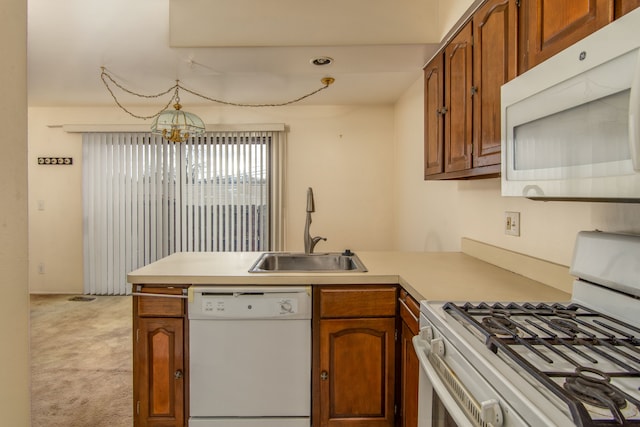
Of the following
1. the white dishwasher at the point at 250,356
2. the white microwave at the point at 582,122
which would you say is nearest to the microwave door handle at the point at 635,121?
the white microwave at the point at 582,122

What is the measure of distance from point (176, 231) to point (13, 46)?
3.86m

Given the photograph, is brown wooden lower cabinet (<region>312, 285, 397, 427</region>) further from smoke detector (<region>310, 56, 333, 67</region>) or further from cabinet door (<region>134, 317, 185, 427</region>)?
smoke detector (<region>310, 56, 333, 67</region>)

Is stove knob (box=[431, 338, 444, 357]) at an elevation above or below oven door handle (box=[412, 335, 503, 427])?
above

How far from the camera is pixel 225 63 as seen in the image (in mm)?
2223

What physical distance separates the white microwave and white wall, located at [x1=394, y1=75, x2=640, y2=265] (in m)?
0.46

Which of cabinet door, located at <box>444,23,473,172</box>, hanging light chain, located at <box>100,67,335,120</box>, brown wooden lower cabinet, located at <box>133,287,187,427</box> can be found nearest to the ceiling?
hanging light chain, located at <box>100,67,335,120</box>

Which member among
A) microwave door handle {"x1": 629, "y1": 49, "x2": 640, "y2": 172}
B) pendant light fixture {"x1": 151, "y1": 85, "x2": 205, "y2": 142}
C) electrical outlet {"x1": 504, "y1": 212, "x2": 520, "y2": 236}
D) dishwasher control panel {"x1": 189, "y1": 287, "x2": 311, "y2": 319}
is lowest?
dishwasher control panel {"x1": 189, "y1": 287, "x2": 311, "y2": 319}

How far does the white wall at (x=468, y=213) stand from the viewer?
131 centimetres

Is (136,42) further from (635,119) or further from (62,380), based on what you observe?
(635,119)

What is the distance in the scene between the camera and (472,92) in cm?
154

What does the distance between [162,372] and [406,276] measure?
128 centimetres

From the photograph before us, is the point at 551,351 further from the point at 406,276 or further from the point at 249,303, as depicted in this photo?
the point at 249,303

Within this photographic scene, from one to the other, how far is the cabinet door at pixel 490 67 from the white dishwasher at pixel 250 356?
1027 mm

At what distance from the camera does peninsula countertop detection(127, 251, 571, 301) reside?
4.41ft
